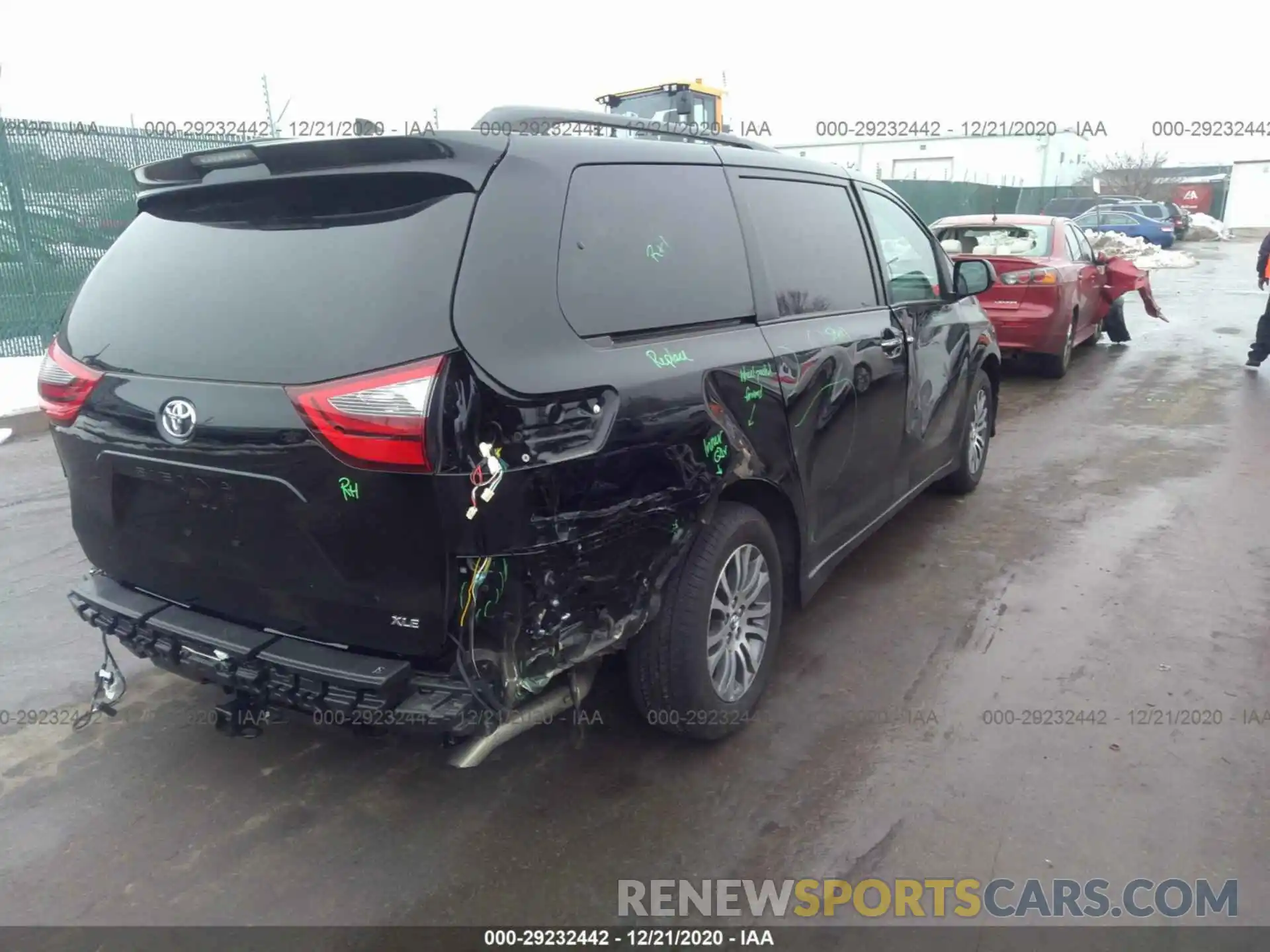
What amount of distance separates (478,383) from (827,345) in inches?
68.5

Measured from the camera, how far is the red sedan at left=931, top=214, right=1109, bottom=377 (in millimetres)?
9172

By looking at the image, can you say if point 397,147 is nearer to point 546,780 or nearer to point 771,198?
point 771,198

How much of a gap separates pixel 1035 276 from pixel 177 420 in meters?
8.66

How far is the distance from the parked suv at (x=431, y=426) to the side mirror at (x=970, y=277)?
7.70 ft

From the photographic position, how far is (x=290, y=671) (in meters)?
2.40

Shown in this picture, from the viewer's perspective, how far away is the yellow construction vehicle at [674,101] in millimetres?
16734

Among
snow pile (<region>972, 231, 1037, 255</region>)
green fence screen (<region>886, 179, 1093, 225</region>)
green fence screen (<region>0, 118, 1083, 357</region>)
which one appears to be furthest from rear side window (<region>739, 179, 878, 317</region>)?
green fence screen (<region>886, 179, 1093, 225</region>)

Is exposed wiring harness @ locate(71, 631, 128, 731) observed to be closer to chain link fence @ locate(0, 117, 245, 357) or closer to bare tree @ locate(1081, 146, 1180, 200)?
chain link fence @ locate(0, 117, 245, 357)

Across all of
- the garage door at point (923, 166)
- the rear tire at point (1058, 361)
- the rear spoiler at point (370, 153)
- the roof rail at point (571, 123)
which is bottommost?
the rear tire at point (1058, 361)

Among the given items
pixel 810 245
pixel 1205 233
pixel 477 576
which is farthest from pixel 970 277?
pixel 1205 233

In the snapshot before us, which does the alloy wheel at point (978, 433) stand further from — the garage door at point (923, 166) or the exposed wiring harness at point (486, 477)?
the garage door at point (923, 166)

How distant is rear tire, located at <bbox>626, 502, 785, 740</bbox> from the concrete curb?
267 inches

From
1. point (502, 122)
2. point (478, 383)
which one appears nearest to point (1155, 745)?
point (478, 383)

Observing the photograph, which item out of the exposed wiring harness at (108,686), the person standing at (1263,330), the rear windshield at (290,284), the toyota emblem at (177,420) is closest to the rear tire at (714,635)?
the rear windshield at (290,284)
